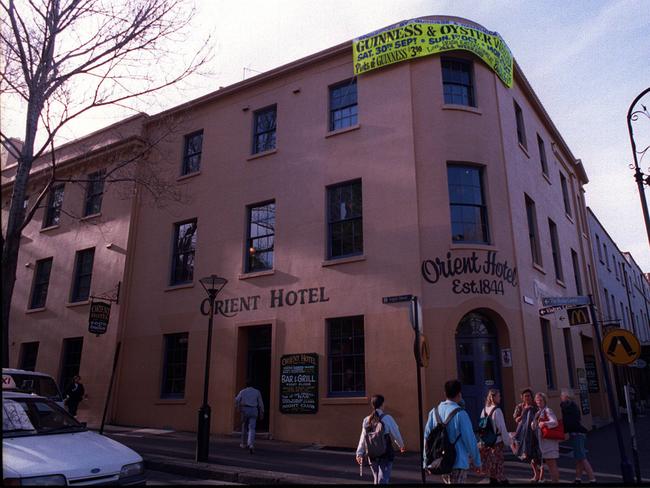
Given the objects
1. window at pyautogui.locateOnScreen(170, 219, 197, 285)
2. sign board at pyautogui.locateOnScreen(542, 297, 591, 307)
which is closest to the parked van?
window at pyautogui.locateOnScreen(170, 219, 197, 285)

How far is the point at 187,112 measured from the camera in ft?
66.1

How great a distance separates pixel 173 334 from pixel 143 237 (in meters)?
4.12

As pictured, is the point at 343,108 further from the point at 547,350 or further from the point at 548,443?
the point at 548,443

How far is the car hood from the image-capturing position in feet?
19.6

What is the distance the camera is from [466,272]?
45.4 ft

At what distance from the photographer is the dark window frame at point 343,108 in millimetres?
16469

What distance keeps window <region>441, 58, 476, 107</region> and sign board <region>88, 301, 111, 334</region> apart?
13.4 m

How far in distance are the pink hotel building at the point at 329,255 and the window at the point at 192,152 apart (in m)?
0.06

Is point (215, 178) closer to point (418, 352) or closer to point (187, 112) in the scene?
point (187, 112)

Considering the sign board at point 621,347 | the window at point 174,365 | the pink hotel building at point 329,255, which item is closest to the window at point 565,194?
the pink hotel building at point 329,255

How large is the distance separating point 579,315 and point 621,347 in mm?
1590

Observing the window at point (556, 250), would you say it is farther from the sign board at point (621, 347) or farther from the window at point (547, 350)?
the sign board at point (621, 347)

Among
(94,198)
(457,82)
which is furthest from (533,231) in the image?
(94,198)

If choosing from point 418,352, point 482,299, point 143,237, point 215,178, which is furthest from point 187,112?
point 418,352
